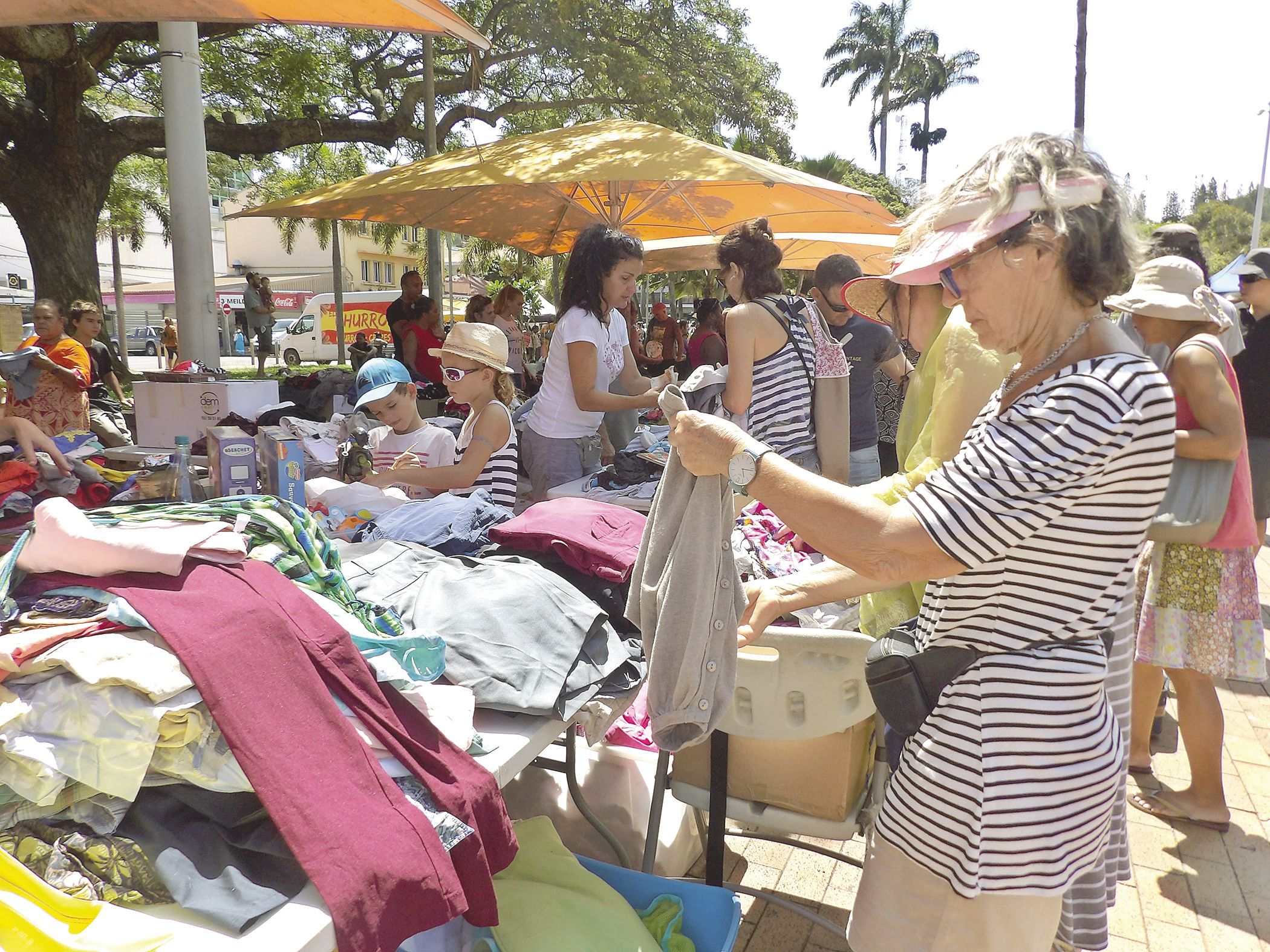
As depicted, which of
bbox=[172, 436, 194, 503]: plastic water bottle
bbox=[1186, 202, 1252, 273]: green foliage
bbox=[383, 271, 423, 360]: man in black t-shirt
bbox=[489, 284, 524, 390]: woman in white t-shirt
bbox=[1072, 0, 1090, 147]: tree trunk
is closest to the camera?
bbox=[172, 436, 194, 503]: plastic water bottle

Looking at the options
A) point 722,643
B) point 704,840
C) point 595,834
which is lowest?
point 704,840

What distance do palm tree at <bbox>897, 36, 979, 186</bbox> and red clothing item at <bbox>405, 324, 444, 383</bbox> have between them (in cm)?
5172

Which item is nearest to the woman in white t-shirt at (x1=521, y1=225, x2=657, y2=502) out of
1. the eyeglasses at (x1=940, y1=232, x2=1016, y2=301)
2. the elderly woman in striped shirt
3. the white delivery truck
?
the elderly woman in striped shirt

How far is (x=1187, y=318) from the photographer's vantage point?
9.95 feet

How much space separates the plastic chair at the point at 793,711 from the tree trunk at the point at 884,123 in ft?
188

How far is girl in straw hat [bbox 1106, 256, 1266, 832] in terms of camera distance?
2955mm

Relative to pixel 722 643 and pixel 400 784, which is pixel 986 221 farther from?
pixel 400 784

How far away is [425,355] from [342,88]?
755cm

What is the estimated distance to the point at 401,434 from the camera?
3.99 meters

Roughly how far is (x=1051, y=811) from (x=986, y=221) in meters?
1.01

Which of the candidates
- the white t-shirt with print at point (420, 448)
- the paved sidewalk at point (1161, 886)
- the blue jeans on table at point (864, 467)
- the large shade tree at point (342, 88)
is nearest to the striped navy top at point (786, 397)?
the blue jeans on table at point (864, 467)

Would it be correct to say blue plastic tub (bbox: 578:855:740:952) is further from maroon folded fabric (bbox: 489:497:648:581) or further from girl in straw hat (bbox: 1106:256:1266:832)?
girl in straw hat (bbox: 1106:256:1266:832)

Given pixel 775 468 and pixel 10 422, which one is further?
pixel 10 422

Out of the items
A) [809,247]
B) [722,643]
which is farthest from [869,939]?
[809,247]
